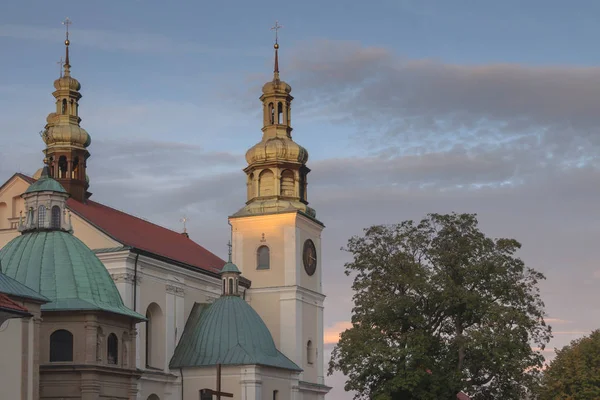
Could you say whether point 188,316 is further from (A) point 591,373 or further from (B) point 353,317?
(A) point 591,373

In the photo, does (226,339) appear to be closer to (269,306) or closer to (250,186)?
(269,306)

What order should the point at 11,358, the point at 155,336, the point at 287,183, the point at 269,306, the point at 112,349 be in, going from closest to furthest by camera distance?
the point at 11,358 < the point at 112,349 < the point at 155,336 < the point at 269,306 < the point at 287,183

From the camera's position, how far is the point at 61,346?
156ft

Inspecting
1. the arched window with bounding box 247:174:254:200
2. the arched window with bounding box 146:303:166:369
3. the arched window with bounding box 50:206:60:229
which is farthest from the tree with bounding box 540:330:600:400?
the arched window with bounding box 50:206:60:229

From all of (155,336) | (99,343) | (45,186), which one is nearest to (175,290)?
(155,336)

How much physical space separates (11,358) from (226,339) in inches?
777

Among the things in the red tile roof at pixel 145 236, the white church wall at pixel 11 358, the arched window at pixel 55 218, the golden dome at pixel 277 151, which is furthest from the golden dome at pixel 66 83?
the white church wall at pixel 11 358

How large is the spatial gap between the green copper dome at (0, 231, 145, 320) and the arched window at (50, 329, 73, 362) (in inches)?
43.7

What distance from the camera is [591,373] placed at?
225 ft

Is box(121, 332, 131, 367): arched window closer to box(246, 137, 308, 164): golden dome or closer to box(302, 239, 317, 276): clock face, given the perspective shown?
box(302, 239, 317, 276): clock face

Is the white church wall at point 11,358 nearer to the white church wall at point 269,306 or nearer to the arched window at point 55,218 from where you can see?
the arched window at point 55,218

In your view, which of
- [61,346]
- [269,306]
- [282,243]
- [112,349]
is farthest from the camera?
[282,243]

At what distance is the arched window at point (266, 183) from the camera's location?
70.1m

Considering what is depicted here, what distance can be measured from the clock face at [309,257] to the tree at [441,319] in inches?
600
